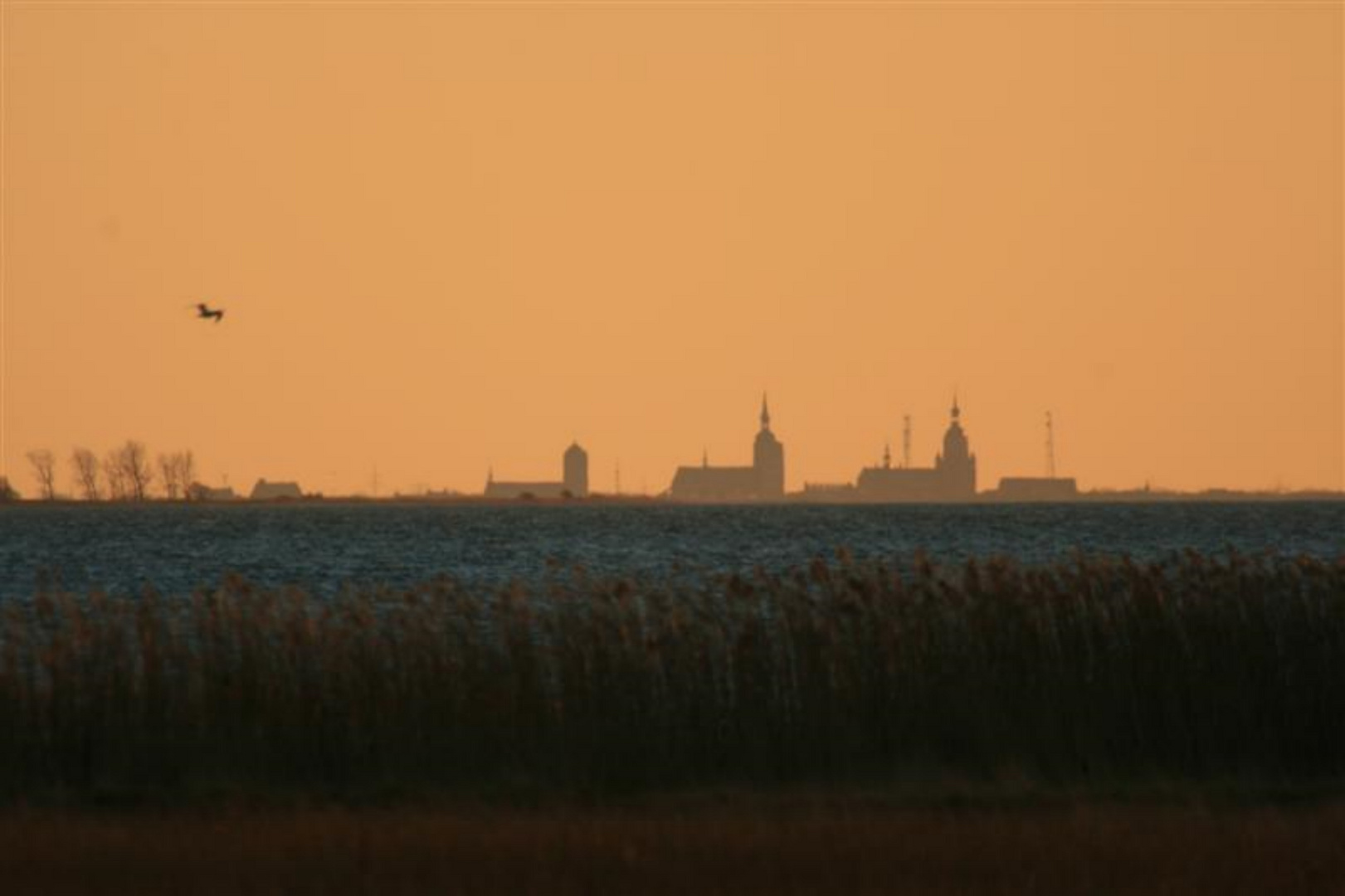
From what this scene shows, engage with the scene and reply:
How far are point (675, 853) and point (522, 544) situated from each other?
100667 millimetres

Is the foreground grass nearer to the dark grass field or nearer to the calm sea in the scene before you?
the dark grass field

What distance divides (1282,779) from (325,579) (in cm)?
5227

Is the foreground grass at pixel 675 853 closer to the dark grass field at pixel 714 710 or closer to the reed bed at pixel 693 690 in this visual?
the dark grass field at pixel 714 710

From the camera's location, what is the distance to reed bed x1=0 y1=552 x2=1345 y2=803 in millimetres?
26422

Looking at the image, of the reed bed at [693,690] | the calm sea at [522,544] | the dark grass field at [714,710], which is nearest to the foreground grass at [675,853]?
the dark grass field at [714,710]

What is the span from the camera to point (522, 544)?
121000mm

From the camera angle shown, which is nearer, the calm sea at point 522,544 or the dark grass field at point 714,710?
the dark grass field at point 714,710

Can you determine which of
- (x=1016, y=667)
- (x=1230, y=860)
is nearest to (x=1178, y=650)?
(x=1016, y=667)

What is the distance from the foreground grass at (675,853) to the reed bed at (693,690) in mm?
2927

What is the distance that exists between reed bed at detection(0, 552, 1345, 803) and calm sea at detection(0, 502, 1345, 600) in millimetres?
7136

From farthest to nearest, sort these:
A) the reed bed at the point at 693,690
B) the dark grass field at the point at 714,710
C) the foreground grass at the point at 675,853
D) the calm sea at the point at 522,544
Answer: the calm sea at the point at 522,544, the reed bed at the point at 693,690, the dark grass field at the point at 714,710, the foreground grass at the point at 675,853

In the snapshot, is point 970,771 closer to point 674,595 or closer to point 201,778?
point 674,595

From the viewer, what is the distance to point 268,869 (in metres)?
20.0

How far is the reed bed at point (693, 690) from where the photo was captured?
86.7 ft
